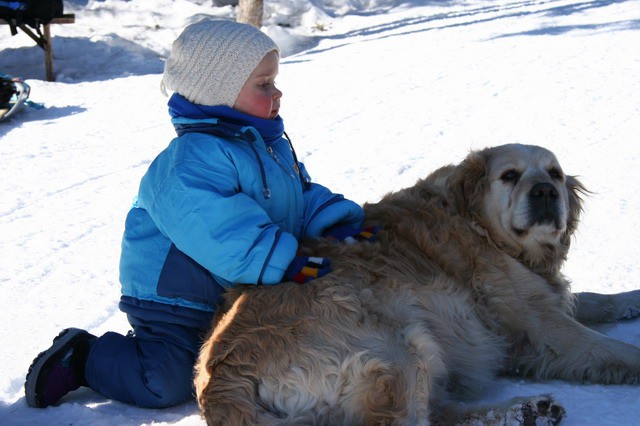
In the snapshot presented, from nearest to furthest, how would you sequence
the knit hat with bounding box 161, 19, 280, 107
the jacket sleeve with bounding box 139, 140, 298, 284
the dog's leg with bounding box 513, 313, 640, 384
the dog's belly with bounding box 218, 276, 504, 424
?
the dog's belly with bounding box 218, 276, 504, 424
the jacket sleeve with bounding box 139, 140, 298, 284
the dog's leg with bounding box 513, 313, 640, 384
the knit hat with bounding box 161, 19, 280, 107

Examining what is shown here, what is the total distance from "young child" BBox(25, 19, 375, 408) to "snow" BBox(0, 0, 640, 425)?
163mm

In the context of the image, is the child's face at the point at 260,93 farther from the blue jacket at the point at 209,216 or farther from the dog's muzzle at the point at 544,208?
the dog's muzzle at the point at 544,208

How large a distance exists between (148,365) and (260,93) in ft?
4.52

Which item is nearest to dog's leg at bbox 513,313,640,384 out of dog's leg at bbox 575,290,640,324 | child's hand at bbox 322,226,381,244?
dog's leg at bbox 575,290,640,324

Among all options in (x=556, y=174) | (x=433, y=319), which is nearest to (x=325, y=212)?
(x=433, y=319)

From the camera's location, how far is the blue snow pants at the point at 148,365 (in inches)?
122

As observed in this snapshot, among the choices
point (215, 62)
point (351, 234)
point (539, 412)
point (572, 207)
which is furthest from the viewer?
point (572, 207)

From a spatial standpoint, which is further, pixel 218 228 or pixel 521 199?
pixel 521 199

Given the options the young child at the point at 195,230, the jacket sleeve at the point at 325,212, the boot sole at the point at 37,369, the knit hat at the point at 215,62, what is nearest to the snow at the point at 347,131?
the boot sole at the point at 37,369

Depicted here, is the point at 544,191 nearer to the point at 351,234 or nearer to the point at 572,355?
the point at 572,355

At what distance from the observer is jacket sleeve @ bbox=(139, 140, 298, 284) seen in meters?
2.97

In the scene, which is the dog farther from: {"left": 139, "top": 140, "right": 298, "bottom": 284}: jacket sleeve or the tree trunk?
the tree trunk

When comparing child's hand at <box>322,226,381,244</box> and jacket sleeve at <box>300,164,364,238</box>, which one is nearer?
child's hand at <box>322,226,381,244</box>

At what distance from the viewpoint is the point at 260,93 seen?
355 cm
